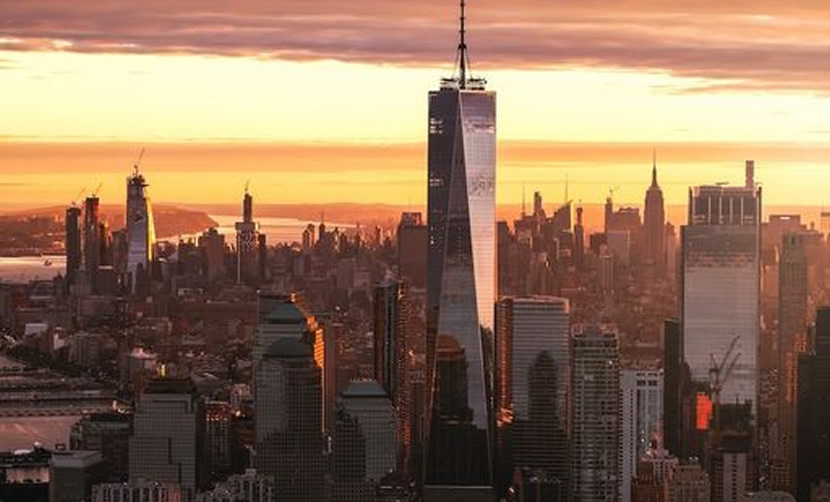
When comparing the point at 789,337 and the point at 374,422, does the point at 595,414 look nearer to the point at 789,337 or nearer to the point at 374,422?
the point at 789,337

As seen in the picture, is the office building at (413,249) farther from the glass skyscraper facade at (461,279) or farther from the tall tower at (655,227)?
the tall tower at (655,227)

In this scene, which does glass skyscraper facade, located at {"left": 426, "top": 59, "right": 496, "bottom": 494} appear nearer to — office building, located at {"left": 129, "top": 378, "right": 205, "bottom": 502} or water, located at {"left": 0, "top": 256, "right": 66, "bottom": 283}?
office building, located at {"left": 129, "top": 378, "right": 205, "bottom": 502}

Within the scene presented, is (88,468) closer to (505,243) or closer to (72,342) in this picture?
(505,243)

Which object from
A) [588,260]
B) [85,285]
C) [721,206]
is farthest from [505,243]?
[85,285]

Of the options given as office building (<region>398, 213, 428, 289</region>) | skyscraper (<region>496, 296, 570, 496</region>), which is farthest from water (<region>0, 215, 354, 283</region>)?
skyscraper (<region>496, 296, 570, 496</region>)

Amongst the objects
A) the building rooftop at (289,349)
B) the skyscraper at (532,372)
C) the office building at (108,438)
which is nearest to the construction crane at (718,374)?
the skyscraper at (532,372)
